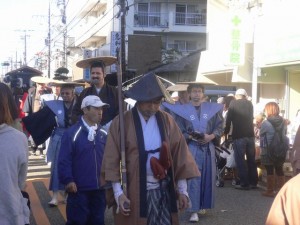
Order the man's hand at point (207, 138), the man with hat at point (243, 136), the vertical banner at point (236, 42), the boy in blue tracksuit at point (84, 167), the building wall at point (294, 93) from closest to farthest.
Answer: the boy in blue tracksuit at point (84, 167) < the man's hand at point (207, 138) < the man with hat at point (243, 136) < the building wall at point (294, 93) < the vertical banner at point (236, 42)

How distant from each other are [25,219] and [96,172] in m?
1.75

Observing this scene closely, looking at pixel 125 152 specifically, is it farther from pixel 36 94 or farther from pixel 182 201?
pixel 36 94

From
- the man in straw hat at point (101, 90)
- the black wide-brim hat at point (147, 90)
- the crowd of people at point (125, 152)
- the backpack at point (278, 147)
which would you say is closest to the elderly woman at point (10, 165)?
the crowd of people at point (125, 152)

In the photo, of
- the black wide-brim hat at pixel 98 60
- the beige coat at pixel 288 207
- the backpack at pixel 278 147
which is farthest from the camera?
the backpack at pixel 278 147

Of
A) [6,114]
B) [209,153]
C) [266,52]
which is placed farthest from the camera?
[266,52]

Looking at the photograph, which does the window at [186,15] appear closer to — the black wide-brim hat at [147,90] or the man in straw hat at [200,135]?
the man in straw hat at [200,135]

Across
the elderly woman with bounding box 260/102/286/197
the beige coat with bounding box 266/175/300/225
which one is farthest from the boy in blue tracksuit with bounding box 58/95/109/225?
the elderly woman with bounding box 260/102/286/197

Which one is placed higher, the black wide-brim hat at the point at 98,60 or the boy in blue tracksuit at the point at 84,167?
the black wide-brim hat at the point at 98,60

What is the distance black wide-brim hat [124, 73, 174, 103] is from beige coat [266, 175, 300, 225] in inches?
80.3

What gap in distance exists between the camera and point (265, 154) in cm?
896

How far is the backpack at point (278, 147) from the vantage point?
8.85 m

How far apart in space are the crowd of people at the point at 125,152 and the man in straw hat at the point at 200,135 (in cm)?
1

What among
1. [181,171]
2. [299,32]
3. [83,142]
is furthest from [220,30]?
[181,171]

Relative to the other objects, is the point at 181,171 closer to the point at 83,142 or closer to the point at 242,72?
the point at 83,142
